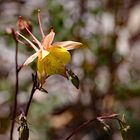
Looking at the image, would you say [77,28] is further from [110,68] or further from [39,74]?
[39,74]

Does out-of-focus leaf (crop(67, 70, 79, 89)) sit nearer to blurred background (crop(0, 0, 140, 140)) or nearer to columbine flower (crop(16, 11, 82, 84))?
columbine flower (crop(16, 11, 82, 84))

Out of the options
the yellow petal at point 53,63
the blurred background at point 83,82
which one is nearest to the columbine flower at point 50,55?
the yellow petal at point 53,63

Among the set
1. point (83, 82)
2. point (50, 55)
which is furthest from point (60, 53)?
point (83, 82)

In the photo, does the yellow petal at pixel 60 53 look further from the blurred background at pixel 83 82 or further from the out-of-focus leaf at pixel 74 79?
the blurred background at pixel 83 82

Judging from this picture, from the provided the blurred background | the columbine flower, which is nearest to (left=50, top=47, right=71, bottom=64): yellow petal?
the columbine flower

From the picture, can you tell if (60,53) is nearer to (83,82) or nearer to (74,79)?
(74,79)

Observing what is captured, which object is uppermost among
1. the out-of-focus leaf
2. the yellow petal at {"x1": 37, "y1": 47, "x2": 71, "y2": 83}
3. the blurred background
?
the yellow petal at {"x1": 37, "y1": 47, "x2": 71, "y2": 83}
